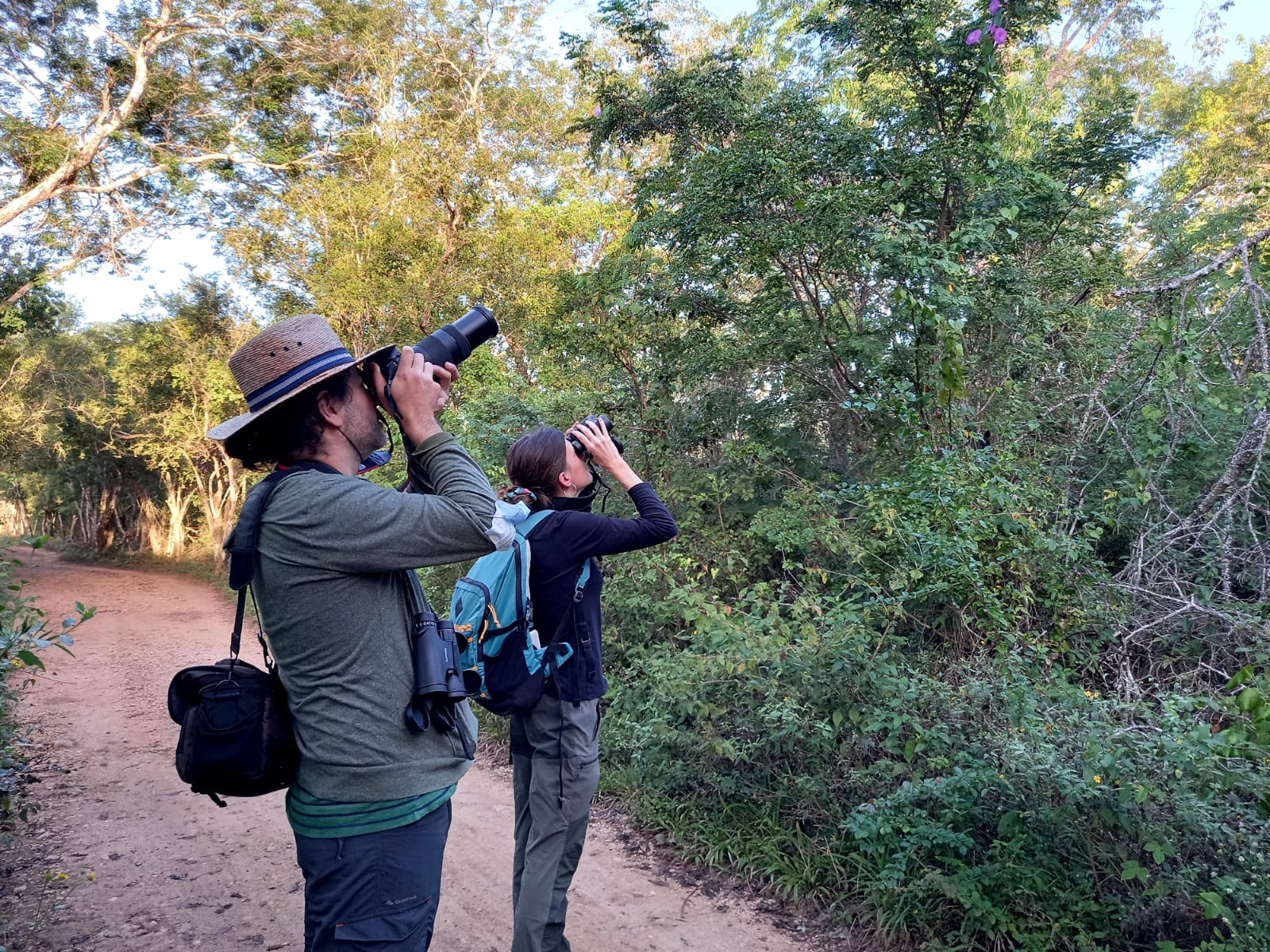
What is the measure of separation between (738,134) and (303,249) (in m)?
10.5

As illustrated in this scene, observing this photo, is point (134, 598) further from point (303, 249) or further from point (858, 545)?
point (858, 545)

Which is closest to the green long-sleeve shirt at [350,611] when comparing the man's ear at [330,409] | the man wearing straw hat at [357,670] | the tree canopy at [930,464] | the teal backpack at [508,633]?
the man wearing straw hat at [357,670]

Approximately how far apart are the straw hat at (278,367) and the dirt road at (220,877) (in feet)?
8.65

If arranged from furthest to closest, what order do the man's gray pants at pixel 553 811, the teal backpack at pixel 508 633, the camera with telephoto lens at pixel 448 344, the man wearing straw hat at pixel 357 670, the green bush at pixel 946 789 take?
the green bush at pixel 946 789 < the man's gray pants at pixel 553 811 < the teal backpack at pixel 508 633 < the camera with telephoto lens at pixel 448 344 < the man wearing straw hat at pixel 357 670

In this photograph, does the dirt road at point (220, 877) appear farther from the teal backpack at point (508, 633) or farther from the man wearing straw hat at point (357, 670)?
the man wearing straw hat at point (357, 670)

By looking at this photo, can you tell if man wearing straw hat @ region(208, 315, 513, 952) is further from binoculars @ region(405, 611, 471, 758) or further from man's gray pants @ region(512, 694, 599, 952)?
man's gray pants @ region(512, 694, 599, 952)

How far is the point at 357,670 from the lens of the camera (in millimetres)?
1799

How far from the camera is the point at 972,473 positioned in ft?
15.8

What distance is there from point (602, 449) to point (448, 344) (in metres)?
0.91

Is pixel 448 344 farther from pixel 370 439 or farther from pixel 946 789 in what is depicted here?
pixel 946 789

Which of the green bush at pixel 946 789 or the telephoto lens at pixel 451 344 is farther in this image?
the green bush at pixel 946 789

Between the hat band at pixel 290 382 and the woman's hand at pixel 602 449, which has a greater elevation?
the hat band at pixel 290 382

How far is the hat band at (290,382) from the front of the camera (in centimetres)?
189

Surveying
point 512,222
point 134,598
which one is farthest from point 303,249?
point 134,598
